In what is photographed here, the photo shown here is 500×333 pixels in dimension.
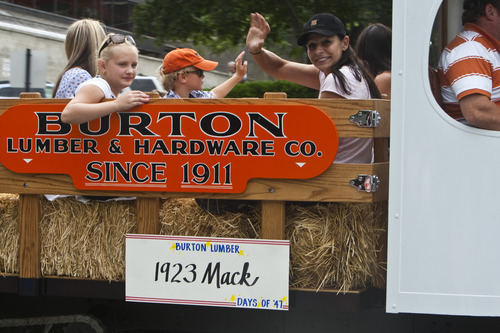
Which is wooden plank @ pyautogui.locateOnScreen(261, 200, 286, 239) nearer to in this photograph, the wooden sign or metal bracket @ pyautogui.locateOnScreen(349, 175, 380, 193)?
the wooden sign

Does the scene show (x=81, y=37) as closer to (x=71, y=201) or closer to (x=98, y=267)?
(x=71, y=201)

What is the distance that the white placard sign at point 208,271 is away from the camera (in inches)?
118

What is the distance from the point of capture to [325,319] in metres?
3.26

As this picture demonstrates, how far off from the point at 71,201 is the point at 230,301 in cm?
93

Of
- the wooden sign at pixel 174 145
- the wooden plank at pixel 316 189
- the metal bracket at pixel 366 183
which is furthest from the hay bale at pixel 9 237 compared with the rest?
the metal bracket at pixel 366 183

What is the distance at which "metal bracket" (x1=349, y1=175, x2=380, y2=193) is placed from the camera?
287cm

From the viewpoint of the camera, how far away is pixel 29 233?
3291 mm

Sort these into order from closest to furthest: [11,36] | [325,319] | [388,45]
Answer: [325,319], [388,45], [11,36]

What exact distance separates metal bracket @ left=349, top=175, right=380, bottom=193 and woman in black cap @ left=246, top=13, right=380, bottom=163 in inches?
7.9

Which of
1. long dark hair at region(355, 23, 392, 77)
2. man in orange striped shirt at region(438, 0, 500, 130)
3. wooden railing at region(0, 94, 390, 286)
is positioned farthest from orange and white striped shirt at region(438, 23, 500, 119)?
long dark hair at region(355, 23, 392, 77)

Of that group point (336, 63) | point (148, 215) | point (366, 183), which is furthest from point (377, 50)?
A: point (148, 215)

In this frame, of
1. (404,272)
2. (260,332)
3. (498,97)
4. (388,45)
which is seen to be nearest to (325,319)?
(260,332)

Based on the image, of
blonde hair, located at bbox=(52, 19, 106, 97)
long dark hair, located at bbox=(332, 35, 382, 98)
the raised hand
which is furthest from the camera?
blonde hair, located at bbox=(52, 19, 106, 97)

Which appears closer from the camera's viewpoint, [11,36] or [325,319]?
[325,319]
